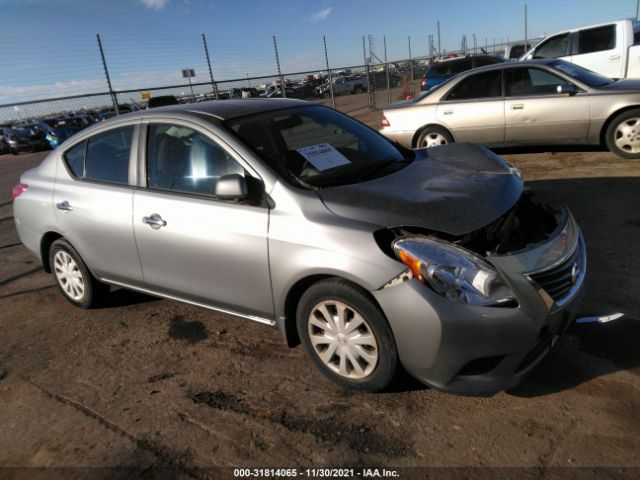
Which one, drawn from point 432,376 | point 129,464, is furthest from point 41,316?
point 432,376

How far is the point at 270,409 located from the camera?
285 cm

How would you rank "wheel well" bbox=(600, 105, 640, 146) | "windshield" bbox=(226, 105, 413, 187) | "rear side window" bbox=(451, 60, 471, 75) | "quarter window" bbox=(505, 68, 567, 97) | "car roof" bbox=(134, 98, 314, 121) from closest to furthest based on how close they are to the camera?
"windshield" bbox=(226, 105, 413, 187) < "car roof" bbox=(134, 98, 314, 121) < "wheel well" bbox=(600, 105, 640, 146) < "quarter window" bbox=(505, 68, 567, 97) < "rear side window" bbox=(451, 60, 471, 75)

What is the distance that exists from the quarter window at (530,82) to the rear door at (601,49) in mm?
4949

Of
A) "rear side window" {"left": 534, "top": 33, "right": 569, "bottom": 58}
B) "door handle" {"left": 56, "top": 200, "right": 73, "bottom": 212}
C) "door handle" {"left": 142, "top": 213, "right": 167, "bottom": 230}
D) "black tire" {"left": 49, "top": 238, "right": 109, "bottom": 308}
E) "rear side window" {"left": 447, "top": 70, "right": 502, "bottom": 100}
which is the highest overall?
"rear side window" {"left": 534, "top": 33, "right": 569, "bottom": 58}

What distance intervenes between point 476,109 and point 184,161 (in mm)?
5598

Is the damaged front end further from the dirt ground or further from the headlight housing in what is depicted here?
the dirt ground

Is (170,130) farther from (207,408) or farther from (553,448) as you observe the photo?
(553,448)

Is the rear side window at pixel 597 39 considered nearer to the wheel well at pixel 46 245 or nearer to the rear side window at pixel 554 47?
the rear side window at pixel 554 47

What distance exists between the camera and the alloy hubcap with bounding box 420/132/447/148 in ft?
26.5

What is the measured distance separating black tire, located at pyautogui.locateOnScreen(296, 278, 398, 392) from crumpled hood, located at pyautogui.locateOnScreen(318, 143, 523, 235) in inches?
16.4

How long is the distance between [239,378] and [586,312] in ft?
7.64

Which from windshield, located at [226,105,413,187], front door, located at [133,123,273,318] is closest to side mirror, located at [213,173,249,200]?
front door, located at [133,123,273,318]

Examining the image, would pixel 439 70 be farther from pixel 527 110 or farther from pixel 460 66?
pixel 527 110

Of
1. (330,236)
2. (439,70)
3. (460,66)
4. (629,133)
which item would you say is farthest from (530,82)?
(439,70)
